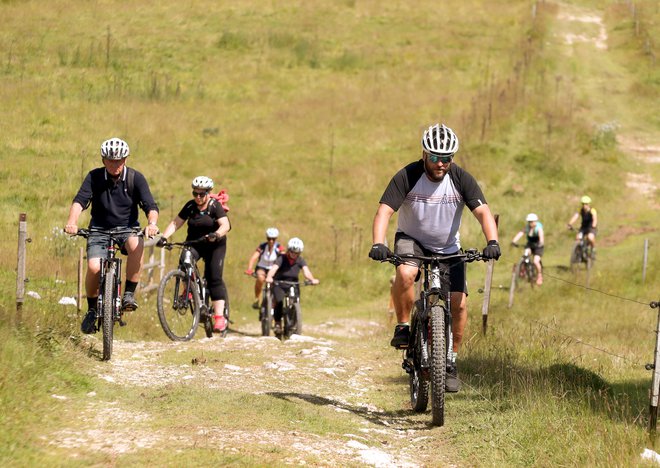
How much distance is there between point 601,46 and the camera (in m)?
44.9

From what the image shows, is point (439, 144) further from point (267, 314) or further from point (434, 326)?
point (267, 314)

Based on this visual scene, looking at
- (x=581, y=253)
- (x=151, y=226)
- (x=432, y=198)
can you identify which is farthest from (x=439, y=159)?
(x=581, y=253)

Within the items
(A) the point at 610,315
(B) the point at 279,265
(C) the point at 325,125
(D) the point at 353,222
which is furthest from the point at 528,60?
(B) the point at 279,265

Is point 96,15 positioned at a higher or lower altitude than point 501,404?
higher

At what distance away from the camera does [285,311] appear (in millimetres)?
14609

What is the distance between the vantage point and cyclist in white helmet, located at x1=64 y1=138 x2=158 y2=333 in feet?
30.6

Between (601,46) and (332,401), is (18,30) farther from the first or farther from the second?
(332,401)

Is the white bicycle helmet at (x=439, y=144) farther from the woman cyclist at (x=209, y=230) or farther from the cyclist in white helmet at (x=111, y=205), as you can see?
the woman cyclist at (x=209, y=230)

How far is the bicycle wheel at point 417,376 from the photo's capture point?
24.3 feet

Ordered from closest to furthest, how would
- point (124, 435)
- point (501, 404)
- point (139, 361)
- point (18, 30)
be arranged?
point (124, 435)
point (501, 404)
point (139, 361)
point (18, 30)

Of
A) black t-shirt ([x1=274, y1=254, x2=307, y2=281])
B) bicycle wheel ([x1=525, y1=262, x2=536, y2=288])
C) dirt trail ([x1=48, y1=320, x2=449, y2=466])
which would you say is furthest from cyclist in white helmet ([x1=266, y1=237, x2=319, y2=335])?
bicycle wheel ([x1=525, y1=262, x2=536, y2=288])

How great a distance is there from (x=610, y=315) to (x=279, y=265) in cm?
653

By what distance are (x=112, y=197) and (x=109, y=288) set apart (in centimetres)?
105

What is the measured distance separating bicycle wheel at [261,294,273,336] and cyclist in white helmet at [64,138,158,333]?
4.99m
